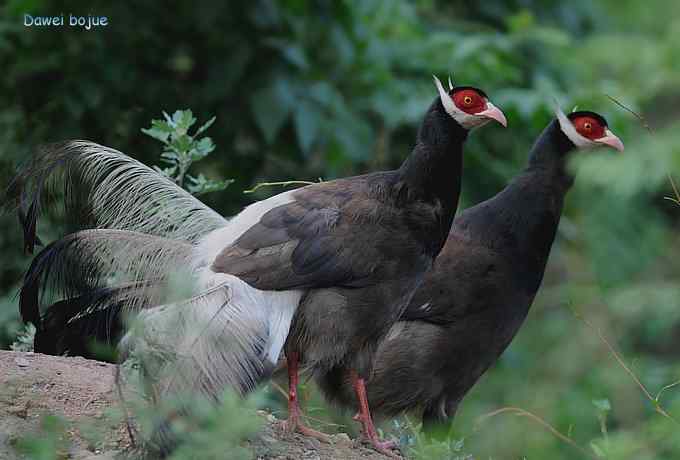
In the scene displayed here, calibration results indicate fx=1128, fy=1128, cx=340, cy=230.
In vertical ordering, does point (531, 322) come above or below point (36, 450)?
below

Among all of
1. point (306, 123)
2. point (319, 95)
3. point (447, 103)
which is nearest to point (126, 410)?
point (447, 103)

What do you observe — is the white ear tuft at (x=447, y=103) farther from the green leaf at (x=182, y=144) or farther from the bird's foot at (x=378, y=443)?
the bird's foot at (x=378, y=443)

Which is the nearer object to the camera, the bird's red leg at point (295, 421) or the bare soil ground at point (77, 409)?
the bare soil ground at point (77, 409)

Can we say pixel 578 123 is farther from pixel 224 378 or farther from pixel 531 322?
pixel 531 322

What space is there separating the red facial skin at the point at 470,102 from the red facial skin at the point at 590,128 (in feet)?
2.65

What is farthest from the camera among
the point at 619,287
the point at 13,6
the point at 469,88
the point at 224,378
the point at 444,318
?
the point at 619,287

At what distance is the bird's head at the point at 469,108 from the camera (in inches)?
163

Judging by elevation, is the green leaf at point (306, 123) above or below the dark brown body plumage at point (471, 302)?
above

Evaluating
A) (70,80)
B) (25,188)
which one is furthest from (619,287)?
(25,188)

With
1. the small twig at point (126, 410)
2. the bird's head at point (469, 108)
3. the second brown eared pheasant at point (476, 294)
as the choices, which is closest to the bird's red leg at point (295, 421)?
the small twig at point (126, 410)

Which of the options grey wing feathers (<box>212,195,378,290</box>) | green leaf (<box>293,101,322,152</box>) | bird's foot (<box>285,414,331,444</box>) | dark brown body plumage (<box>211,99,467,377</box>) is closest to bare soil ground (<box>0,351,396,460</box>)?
bird's foot (<box>285,414,331,444</box>)

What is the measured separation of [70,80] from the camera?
6074 millimetres

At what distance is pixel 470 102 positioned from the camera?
4.14m

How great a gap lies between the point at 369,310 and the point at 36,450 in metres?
1.73
